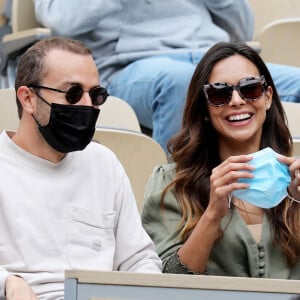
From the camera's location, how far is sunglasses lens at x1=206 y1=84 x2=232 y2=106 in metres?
2.98

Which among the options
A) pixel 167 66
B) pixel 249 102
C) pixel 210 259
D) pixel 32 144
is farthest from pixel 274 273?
pixel 167 66

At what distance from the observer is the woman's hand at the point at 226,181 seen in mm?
2625

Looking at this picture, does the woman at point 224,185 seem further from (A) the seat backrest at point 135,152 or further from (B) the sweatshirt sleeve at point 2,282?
(B) the sweatshirt sleeve at point 2,282

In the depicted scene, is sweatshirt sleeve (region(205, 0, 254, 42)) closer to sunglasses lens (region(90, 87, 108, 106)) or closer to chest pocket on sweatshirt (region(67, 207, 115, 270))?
sunglasses lens (region(90, 87, 108, 106))

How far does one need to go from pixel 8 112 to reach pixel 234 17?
5.38ft

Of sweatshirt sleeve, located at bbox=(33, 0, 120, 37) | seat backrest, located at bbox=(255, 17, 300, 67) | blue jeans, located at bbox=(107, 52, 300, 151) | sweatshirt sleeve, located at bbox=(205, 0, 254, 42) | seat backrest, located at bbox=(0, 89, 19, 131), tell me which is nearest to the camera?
seat backrest, located at bbox=(0, 89, 19, 131)

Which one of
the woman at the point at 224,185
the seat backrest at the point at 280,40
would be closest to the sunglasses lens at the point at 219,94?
the woman at the point at 224,185

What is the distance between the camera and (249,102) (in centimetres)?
Answer: 299

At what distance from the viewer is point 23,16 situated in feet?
14.9

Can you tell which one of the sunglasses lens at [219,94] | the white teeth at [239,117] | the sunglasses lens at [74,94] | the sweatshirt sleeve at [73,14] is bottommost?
the sweatshirt sleeve at [73,14]

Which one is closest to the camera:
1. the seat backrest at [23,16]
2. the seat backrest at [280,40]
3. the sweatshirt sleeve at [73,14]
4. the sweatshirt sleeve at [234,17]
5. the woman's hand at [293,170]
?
the woman's hand at [293,170]

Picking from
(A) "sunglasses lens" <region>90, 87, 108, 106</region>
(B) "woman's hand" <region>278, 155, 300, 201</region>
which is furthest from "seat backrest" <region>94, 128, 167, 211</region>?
(B) "woman's hand" <region>278, 155, 300, 201</region>

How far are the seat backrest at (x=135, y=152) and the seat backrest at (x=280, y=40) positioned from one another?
1.75 metres

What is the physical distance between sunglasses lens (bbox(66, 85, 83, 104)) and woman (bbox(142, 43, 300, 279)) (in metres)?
0.39
